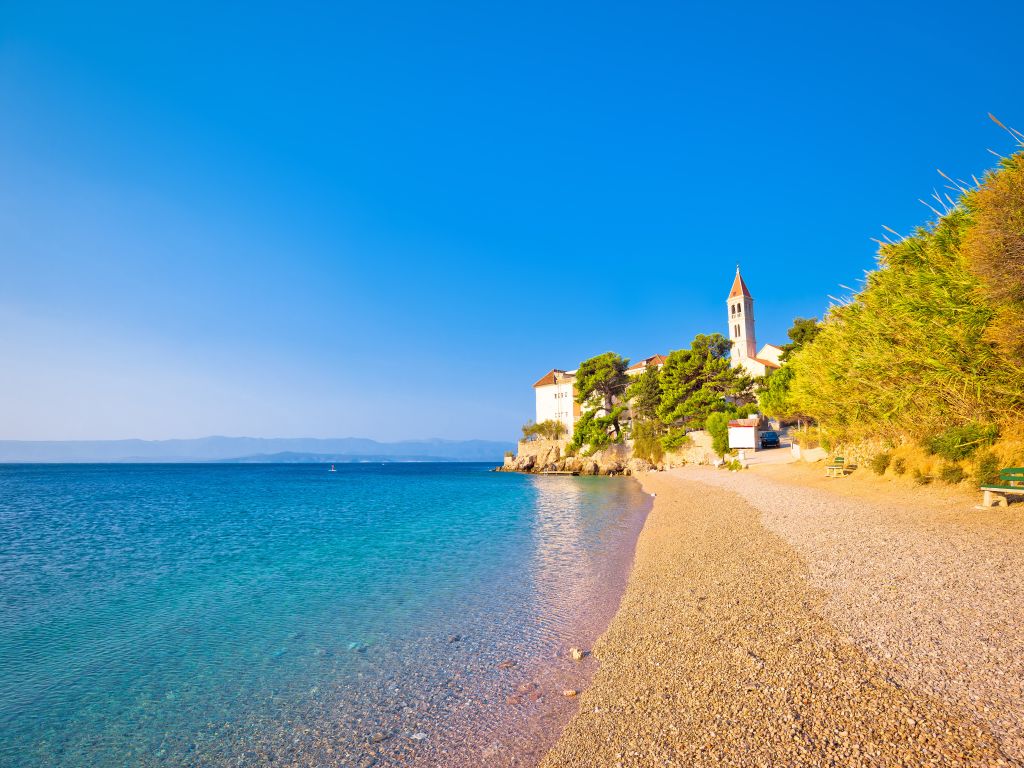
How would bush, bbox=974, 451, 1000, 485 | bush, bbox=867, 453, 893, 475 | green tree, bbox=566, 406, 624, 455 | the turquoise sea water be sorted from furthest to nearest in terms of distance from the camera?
green tree, bbox=566, 406, 624, 455, bush, bbox=867, 453, 893, 475, bush, bbox=974, 451, 1000, 485, the turquoise sea water

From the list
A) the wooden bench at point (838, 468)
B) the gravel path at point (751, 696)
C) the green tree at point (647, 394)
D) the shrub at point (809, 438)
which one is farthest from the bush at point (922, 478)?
the green tree at point (647, 394)

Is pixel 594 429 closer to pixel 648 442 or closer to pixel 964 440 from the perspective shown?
pixel 648 442

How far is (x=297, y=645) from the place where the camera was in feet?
25.7

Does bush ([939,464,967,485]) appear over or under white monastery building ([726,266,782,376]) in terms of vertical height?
under

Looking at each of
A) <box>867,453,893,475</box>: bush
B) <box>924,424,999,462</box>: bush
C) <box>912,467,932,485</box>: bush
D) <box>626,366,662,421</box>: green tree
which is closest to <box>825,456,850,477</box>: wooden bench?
<box>867,453,893,475</box>: bush

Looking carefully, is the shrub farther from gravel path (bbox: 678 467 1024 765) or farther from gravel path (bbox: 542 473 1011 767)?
gravel path (bbox: 542 473 1011 767)

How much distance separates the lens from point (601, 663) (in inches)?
249

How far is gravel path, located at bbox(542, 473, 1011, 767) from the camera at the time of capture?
3795 millimetres

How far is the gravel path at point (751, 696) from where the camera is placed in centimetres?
379

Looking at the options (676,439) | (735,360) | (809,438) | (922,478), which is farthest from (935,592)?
(735,360)

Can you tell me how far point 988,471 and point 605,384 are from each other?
53.6 metres

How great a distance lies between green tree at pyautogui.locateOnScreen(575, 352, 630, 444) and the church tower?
1545cm

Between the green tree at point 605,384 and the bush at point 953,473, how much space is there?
48905 millimetres

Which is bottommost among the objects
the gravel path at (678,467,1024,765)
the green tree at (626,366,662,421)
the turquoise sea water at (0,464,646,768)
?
the turquoise sea water at (0,464,646,768)
